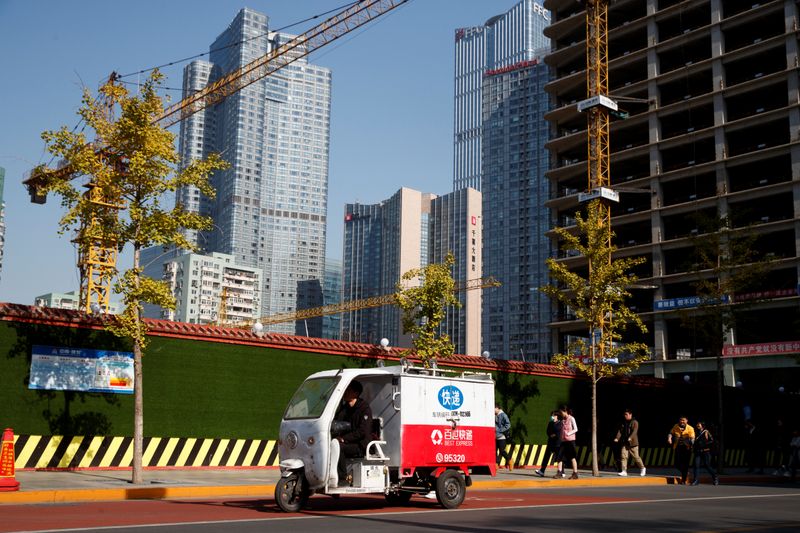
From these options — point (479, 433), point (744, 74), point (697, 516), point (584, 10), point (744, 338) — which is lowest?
point (697, 516)

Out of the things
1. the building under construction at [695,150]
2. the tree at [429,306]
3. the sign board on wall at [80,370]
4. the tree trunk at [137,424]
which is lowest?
the tree trunk at [137,424]

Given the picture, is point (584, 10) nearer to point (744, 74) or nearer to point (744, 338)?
point (744, 74)

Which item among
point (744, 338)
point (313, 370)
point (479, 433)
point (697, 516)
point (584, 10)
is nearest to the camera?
point (697, 516)

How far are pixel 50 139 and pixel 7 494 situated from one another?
817 centimetres

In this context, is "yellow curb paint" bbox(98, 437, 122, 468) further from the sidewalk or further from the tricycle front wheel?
the tricycle front wheel

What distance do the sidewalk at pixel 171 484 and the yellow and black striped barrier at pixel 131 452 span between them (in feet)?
1.13

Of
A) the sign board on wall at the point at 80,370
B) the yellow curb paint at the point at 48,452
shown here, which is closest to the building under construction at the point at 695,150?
the sign board on wall at the point at 80,370

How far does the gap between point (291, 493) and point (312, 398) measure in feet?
5.39

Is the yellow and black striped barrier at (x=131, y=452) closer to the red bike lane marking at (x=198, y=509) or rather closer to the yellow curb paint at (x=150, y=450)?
the yellow curb paint at (x=150, y=450)

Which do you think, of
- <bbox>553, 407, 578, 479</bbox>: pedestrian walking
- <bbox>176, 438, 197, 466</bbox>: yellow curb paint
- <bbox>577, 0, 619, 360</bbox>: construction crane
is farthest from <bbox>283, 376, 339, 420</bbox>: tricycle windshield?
<bbox>577, 0, 619, 360</bbox>: construction crane

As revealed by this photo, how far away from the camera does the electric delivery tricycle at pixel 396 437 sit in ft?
44.2

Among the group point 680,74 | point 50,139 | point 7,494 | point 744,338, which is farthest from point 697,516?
point 680,74

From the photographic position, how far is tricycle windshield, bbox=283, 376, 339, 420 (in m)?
13.9

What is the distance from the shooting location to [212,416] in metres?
22.6
